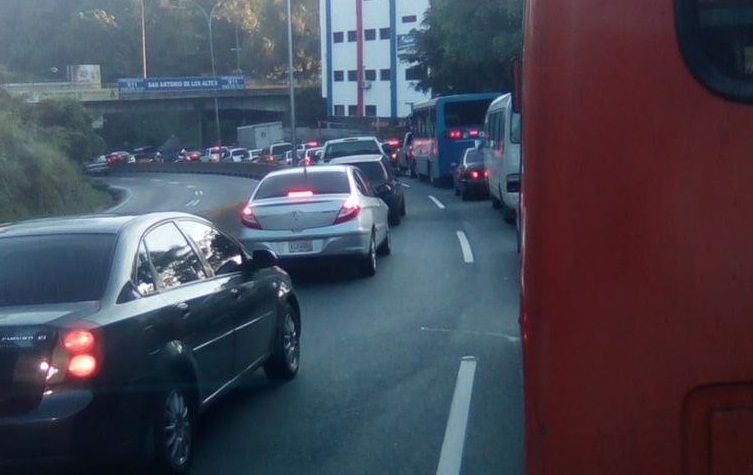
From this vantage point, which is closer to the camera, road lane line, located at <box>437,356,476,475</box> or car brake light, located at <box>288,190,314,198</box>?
road lane line, located at <box>437,356,476,475</box>

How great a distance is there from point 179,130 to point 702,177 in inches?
3978

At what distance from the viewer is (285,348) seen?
373 inches

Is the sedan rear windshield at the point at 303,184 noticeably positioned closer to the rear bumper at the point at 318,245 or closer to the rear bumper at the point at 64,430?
the rear bumper at the point at 318,245

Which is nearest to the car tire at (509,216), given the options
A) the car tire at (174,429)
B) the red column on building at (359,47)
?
the car tire at (174,429)

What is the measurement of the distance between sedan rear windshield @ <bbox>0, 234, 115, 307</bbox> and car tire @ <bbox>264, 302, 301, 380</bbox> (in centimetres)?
265

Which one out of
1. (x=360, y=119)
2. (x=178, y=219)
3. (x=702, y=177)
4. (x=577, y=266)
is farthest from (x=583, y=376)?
(x=360, y=119)

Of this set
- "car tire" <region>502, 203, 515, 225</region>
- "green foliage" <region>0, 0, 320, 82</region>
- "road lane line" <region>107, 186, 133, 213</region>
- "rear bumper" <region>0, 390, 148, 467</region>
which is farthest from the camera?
"green foliage" <region>0, 0, 320, 82</region>

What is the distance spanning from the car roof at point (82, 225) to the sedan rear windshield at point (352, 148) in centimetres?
2480

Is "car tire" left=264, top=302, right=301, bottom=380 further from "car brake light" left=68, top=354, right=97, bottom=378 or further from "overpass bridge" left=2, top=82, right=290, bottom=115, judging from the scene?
"overpass bridge" left=2, top=82, right=290, bottom=115

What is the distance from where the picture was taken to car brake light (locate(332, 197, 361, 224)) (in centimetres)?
1552

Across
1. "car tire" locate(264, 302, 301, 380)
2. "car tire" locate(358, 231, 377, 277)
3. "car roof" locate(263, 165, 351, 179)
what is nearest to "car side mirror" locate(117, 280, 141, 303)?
"car tire" locate(264, 302, 301, 380)

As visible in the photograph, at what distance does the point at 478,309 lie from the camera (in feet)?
43.1

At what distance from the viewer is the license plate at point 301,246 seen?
15.4m

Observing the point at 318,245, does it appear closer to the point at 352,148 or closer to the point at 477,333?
the point at 477,333
